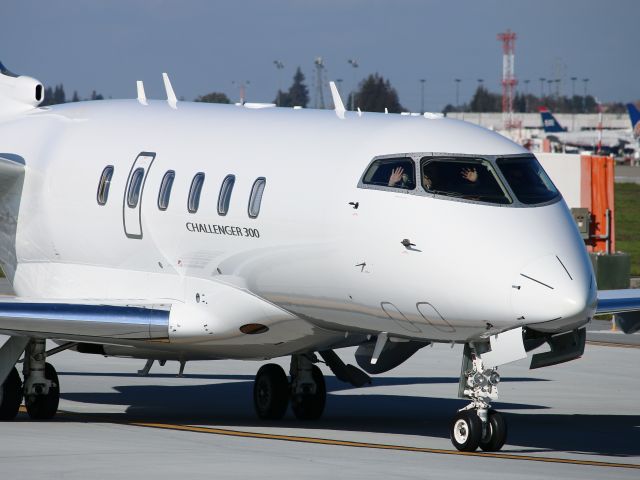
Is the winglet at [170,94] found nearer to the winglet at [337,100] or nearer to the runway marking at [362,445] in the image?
the winglet at [337,100]

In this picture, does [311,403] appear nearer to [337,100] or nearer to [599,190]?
[337,100]

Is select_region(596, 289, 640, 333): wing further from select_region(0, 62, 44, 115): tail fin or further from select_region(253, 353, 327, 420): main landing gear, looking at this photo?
select_region(0, 62, 44, 115): tail fin

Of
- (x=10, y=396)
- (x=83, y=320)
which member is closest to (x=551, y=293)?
(x=83, y=320)

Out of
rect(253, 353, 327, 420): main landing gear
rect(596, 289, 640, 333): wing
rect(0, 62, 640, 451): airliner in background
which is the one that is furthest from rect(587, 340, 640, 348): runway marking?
rect(253, 353, 327, 420): main landing gear

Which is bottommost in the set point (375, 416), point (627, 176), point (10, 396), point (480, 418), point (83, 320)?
point (627, 176)

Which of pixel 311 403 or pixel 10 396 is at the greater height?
pixel 10 396

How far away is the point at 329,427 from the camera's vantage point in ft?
66.5

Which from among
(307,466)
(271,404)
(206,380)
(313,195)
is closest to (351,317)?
(313,195)

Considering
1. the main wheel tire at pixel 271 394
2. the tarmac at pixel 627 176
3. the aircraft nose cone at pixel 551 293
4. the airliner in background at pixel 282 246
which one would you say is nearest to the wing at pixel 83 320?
the airliner in background at pixel 282 246

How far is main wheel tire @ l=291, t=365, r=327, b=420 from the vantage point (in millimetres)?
21484

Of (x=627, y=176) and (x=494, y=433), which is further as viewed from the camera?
(x=627, y=176)

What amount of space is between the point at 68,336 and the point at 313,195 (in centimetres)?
412

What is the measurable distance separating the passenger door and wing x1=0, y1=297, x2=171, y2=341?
5.04 ft

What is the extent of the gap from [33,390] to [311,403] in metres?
3.99
